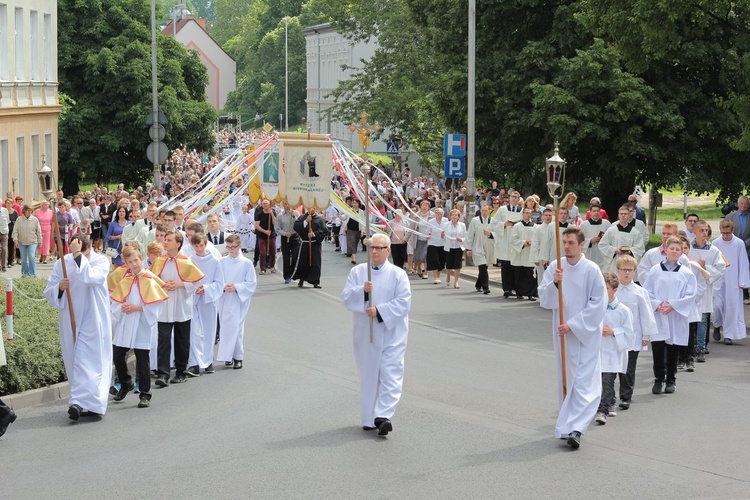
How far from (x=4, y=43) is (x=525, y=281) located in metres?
24.4

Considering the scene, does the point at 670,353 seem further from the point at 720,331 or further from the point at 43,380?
the point at 43,380

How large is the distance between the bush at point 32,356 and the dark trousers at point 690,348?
7346mm

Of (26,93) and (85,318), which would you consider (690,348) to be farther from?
(26,93)

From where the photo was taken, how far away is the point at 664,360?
1497 cm

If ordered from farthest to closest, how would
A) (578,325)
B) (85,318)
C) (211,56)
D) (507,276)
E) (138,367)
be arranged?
(211,56), (507,276), (138,367), (85,318), (578,325)

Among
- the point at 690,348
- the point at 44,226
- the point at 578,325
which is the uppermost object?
the point at 44,226

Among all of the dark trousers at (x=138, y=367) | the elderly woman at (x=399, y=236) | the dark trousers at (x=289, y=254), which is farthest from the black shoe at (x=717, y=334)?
the dark trousers at (x=289, y=254)

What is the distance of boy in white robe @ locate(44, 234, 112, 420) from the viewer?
13.3 metres

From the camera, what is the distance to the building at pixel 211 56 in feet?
490

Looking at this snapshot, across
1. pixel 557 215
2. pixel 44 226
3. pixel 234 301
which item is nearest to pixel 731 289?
pixel 234 301

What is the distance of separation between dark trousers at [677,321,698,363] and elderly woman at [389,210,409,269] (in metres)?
12.9

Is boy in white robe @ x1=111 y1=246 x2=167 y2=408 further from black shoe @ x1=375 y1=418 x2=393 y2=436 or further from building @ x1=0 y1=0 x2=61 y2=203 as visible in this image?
building @ x1=0 y1=0 x2=61 y2=203

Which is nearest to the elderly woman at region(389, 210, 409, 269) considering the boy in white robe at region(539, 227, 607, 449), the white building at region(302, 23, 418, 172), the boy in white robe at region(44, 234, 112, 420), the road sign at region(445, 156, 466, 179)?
the road sign at region(445, 156, 466, 179)

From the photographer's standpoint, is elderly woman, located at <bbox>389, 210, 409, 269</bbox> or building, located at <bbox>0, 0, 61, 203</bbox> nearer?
elderly woman, located at <bbox>389, 210, 409, 269</bbox>
